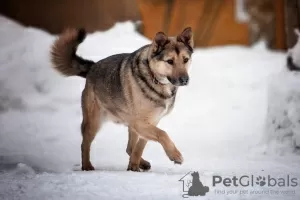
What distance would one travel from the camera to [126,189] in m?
3.87

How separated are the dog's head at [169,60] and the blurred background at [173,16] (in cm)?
416

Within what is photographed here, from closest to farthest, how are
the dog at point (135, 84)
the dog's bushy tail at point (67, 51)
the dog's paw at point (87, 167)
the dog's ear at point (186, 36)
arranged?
the dog at point (135, 84) < the dog's ear at point (186, 36) < the dog's paw at point (87, 167) < the dog's bushy tail at point (67, 51)

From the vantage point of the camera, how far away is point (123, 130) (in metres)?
7.41

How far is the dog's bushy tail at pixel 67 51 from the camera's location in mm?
5383

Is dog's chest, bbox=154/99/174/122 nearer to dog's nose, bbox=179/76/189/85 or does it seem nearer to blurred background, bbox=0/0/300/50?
dog's nose, bbox=179/76/189/85

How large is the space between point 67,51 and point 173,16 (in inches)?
176

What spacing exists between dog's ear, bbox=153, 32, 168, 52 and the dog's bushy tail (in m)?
1.24

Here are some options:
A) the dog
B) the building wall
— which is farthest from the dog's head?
the building wall

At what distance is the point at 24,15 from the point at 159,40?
508 centimetres

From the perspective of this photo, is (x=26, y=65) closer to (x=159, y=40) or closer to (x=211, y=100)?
(x=211, y=100)

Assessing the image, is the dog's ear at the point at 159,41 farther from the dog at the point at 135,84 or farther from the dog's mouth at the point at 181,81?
the dog's mouth at the point at 181,81

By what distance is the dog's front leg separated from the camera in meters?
4.22

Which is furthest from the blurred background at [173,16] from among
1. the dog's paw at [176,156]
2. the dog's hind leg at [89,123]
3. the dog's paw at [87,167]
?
the dog's paw at [176,156]

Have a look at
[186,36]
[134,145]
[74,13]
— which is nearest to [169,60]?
[186,36]
